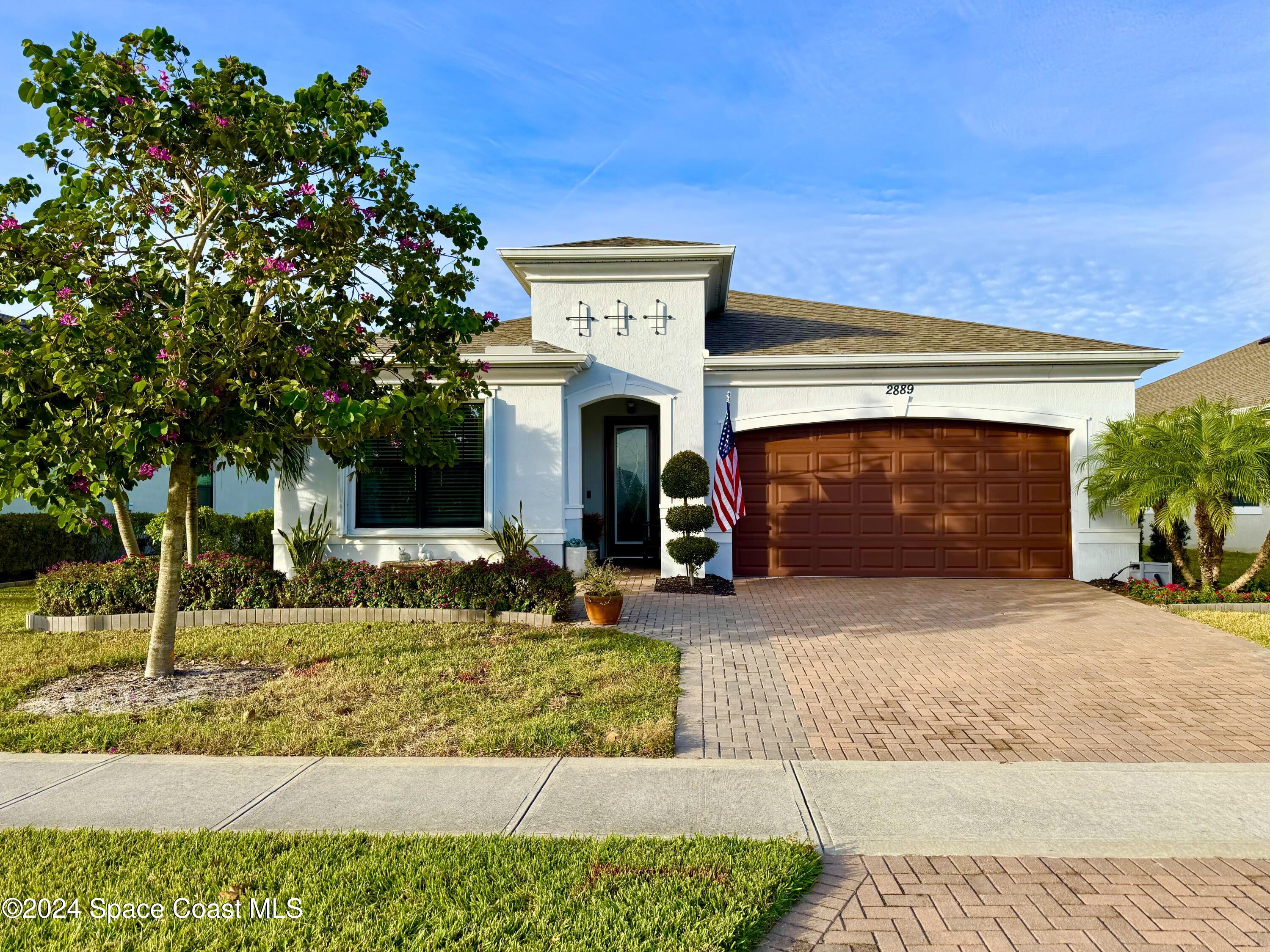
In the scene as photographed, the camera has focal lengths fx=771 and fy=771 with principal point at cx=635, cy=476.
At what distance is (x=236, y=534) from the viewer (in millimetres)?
16578

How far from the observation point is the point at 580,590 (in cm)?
1233

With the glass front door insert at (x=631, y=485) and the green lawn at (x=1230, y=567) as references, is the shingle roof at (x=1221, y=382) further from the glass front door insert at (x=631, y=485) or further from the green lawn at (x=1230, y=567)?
the glass front door insert at (x=631, y=485)

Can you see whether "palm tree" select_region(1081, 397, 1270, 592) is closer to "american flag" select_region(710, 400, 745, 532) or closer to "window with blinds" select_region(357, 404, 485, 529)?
"american flag" select_region(710, 400, 745, 532)

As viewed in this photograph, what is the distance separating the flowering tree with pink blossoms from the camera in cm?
590

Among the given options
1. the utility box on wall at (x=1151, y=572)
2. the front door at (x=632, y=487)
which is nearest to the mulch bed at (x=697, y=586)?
the front door at (x=632, y=487)

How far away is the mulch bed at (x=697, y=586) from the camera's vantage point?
12.7 m

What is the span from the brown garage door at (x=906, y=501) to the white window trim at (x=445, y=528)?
457 centimetres

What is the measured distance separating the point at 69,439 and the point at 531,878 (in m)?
A: 4.92

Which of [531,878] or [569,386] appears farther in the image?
[569,386]

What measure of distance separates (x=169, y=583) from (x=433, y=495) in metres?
6.13

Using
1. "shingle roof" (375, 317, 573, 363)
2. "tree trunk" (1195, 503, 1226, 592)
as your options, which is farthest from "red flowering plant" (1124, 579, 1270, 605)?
"shingle roof" (375, 317, 573, 363)

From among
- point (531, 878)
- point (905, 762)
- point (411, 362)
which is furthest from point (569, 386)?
point (531, 878)

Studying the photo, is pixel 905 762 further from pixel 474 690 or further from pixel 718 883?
Answer: pixel 474 690

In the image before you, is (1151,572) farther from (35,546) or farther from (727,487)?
(35,546)
